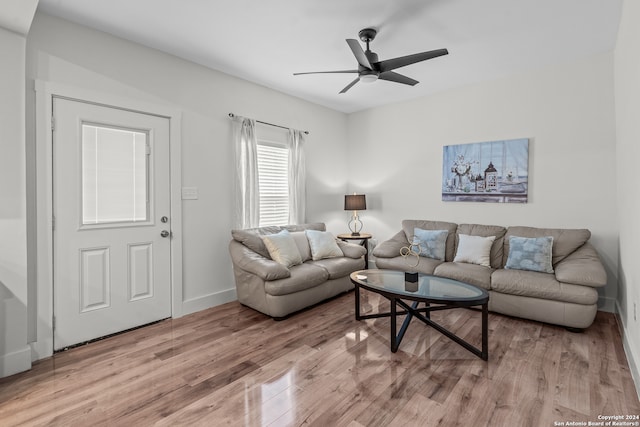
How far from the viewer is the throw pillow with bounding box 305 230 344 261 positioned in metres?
4.11

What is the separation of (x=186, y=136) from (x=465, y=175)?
143 inches

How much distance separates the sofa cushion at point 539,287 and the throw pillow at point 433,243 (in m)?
0.79

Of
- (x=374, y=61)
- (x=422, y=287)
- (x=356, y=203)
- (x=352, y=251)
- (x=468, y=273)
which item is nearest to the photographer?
(x=422, y=287)

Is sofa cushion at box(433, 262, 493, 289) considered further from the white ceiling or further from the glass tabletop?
the white ceiling

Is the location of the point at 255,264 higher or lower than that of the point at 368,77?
lower

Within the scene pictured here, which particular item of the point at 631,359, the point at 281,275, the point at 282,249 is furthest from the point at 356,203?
the point at 631,359

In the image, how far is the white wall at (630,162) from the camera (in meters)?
2.19

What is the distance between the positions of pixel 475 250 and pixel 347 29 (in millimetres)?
2834

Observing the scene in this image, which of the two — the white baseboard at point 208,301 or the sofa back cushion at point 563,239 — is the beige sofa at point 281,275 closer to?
the white baseboard at point 208,301

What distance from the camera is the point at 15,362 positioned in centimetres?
232

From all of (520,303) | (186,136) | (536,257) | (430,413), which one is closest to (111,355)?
(186,136)

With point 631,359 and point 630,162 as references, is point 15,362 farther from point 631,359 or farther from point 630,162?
point 630,162

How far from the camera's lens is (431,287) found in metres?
2.75

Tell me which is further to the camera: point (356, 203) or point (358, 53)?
point (356, 203)
